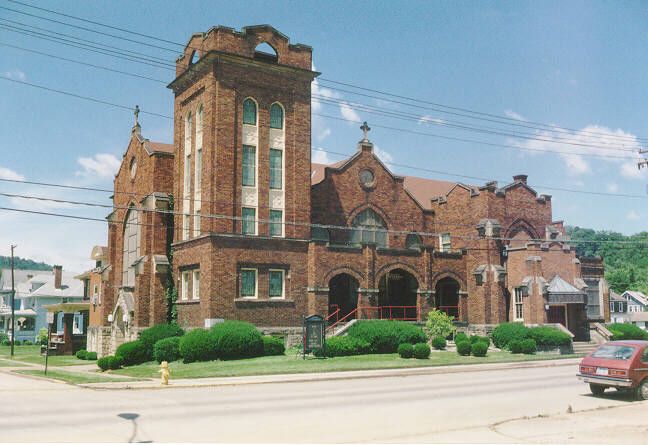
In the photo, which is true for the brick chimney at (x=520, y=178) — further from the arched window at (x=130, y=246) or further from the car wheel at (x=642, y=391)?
the car wheel at (x=642, y=391)

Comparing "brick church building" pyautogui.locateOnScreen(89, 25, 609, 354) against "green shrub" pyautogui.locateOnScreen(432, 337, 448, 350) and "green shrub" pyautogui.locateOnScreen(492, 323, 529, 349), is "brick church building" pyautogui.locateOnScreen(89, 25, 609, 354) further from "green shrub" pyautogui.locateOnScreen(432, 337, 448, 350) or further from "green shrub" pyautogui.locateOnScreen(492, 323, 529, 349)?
"green shrub" pyautogui.locateOnScreen(432, 337, 448, 350)

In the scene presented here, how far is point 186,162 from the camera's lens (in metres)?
38.4

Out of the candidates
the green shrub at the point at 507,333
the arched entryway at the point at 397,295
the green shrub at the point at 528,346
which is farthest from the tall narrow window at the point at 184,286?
the green shrub at the point at 528,346

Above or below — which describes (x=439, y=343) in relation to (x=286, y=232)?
below

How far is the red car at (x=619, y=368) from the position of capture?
16.9 m

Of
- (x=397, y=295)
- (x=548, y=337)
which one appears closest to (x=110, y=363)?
(x=397, y=295)

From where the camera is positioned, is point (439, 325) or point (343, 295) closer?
point (439, 325)

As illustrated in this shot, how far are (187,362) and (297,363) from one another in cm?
540

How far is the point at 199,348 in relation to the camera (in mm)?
29266

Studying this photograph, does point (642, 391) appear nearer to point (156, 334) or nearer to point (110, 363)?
point (110, 363)

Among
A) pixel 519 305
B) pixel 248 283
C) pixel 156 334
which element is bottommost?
pixel 156 334

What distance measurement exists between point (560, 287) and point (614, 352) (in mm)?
22332

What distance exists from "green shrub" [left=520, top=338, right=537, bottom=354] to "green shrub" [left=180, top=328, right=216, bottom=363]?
16062mm

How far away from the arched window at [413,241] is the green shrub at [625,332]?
1303cm
